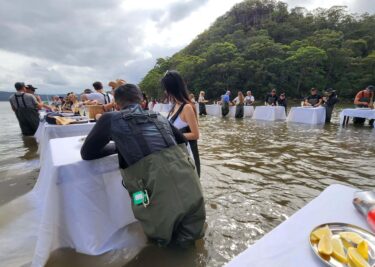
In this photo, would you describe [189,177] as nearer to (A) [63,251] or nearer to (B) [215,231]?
(B) [215,231]

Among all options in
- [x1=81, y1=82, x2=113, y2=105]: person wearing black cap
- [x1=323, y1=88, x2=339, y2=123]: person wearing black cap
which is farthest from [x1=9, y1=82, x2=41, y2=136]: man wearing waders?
[x1=323, y1=88, x2=339, y2=123]: person wearing black cap

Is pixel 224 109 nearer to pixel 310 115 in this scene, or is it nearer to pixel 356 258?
pixel 310 115

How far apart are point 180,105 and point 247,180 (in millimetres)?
2024

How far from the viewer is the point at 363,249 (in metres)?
0.80

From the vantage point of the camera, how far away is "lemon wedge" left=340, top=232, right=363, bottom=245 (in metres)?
0.86

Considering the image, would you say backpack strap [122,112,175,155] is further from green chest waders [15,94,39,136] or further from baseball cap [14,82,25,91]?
green chest waders [15,94,39,136]

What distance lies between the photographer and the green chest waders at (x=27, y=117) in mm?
6131

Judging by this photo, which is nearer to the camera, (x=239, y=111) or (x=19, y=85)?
(x=19, y=85)

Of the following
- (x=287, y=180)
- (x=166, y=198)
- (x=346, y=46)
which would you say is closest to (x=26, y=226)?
(x=166, y=198)

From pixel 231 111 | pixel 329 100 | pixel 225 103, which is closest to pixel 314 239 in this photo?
pixel 329 100

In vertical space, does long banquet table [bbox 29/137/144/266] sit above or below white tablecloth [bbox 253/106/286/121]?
above

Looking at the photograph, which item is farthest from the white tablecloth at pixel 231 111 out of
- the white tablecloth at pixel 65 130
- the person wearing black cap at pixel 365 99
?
the white tablecloth at pixel 65 130

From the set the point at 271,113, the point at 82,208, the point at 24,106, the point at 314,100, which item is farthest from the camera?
the point at 271,113

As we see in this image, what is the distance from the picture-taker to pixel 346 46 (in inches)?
1483
